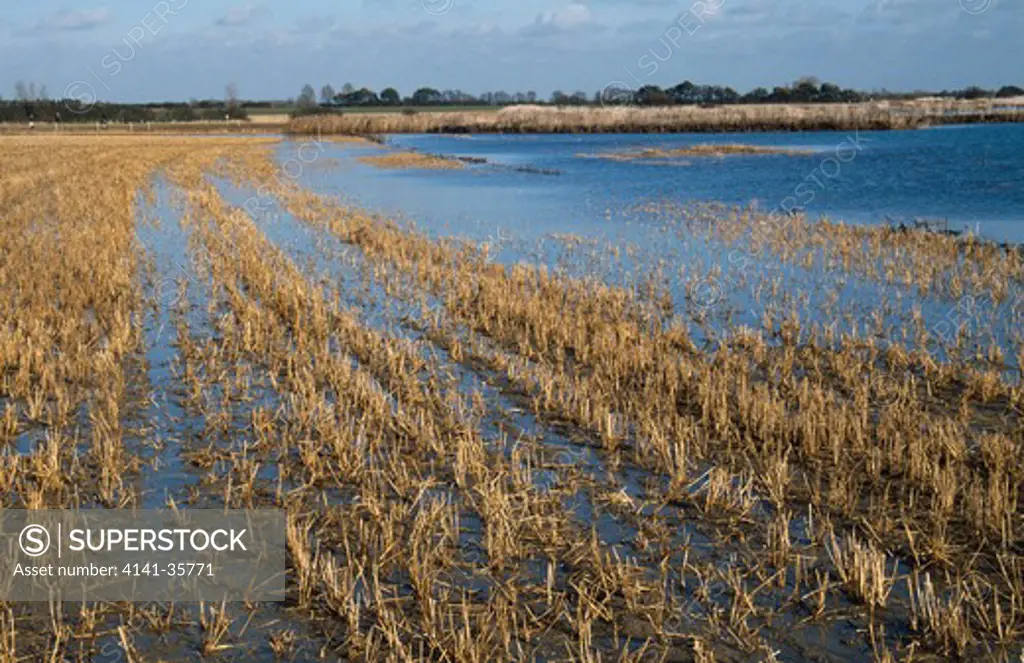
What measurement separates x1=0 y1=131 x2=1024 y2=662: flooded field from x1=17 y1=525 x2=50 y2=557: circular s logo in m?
0.42

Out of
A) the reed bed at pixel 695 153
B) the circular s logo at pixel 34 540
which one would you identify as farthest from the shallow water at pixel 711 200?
the circular s logo at pixel 34 540

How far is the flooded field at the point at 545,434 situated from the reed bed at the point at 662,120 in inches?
2641

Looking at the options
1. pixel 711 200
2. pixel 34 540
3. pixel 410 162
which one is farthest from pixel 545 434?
pixel 410 162

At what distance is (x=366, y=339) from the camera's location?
1066cm

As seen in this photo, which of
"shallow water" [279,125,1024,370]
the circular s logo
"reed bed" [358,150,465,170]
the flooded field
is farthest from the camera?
"reed bed" [358,150,465,170]

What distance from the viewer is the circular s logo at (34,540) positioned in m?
5.49

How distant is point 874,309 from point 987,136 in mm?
60192

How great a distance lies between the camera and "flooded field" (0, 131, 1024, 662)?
4.80 metres

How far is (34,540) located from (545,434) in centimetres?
372

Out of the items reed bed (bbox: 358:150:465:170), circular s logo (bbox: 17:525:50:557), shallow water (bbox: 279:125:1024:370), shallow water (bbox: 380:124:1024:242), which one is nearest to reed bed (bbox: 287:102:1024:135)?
shallow water (bbox: 279:125:1024:370)

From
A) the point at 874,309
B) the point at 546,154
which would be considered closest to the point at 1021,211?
the point at 874,309

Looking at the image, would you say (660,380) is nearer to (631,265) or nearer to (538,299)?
(538,299)

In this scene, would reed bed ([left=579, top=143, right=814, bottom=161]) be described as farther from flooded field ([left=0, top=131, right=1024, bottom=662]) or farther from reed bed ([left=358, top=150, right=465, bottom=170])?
flooded field ([left=0, top=131, right=1024, bottom=662])

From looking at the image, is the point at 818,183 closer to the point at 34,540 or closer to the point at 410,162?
the point at 410,162
